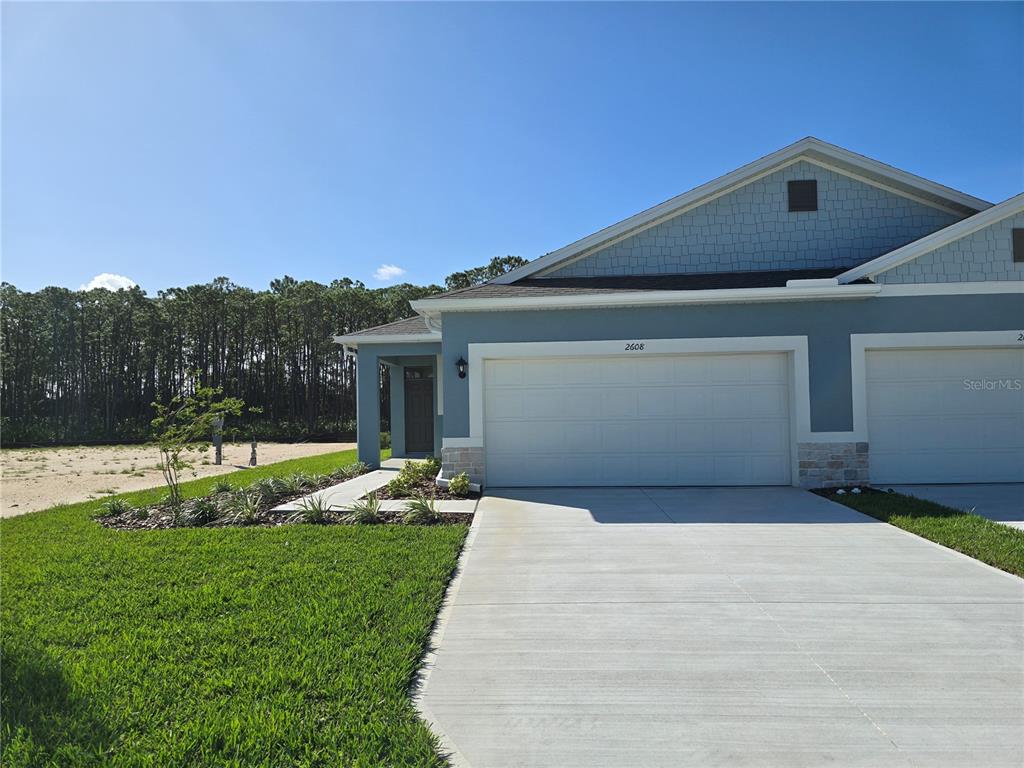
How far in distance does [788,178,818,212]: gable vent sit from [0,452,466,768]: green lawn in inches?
347

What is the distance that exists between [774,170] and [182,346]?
35024 mm

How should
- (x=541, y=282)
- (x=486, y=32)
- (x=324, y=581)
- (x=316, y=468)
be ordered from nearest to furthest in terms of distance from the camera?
(x=324, y=581) → (x=486, y=32) → (x=541, y=282) → (x=316, y=468)

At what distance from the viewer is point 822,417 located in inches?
347

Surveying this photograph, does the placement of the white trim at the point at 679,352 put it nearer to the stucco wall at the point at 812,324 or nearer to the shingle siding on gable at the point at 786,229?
the stucco wall at the point at 812,324

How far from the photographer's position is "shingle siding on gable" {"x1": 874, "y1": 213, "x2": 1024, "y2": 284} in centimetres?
871

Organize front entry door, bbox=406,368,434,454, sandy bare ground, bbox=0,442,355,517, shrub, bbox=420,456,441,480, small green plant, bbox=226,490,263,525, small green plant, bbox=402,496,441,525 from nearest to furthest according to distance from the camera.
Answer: small green plant, bbox=402,496,441,525
small green plant, bbox=226,490,263,525
shrub, bbox=420,456,441,480
sandy bare ground, bbox=0,442,355,517
front entry door, bbox=406,368,434,454

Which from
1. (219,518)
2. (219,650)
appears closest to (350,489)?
(219,518)

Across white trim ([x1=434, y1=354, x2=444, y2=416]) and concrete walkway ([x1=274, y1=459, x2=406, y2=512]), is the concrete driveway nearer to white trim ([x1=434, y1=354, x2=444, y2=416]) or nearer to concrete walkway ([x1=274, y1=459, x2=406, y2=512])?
concrete walkway ([x1=274, y1=459, x2=406, y2=512])

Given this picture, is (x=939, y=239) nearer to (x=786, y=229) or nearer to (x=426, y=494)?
(x=786, y=229)

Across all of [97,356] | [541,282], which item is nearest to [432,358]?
[541,282]

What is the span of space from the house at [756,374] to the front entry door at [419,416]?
20.7 ft

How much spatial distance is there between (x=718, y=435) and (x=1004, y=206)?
5449mm

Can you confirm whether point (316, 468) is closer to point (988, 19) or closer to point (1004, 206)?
point (1004, 206)

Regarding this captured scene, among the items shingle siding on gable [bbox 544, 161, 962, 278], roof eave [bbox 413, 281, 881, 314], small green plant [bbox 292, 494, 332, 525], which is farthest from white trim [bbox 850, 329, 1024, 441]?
small green plant [bbox 292, 494, 332, 525]
